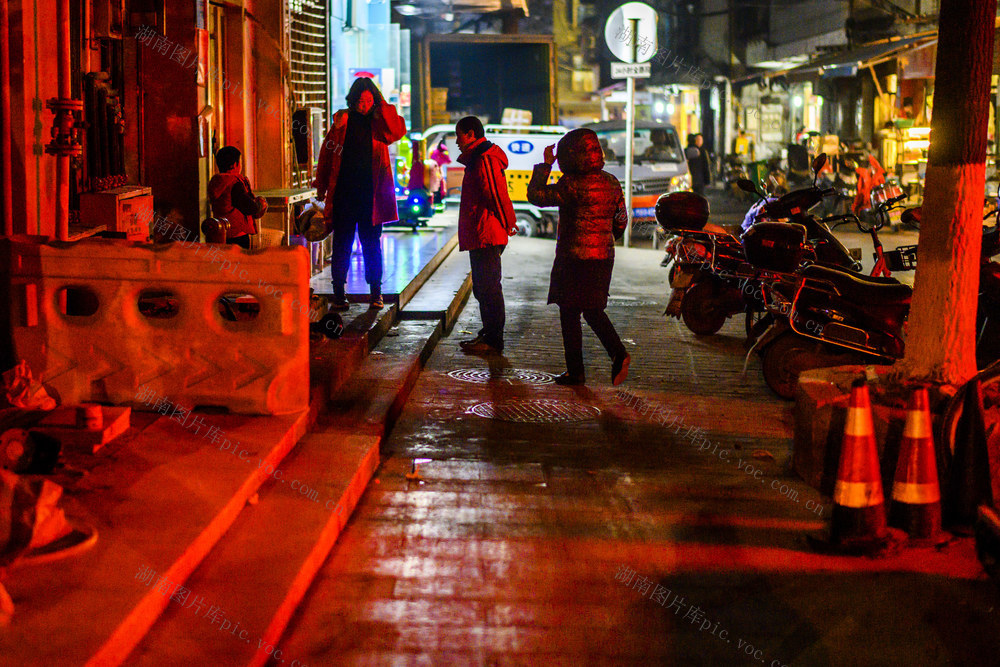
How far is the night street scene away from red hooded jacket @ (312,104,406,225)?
0.03 m

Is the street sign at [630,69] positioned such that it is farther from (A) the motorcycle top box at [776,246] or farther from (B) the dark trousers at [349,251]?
(A) the motorcycle top box at [776,246]

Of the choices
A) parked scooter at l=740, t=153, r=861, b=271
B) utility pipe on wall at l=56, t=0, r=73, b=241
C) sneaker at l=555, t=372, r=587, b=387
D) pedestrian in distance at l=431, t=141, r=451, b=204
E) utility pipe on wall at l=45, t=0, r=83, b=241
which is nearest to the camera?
utility pipe on wall at l=45, t=0, r=83, b=241

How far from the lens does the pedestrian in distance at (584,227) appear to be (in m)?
7.47

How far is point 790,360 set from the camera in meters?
7.60

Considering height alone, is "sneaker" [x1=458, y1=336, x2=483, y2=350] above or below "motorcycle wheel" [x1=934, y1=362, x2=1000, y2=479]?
below

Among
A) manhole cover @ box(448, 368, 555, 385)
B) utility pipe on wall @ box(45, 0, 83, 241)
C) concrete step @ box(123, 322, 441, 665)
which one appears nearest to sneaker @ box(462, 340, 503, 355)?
manhole cover @ box(448, 368, 555, 385)

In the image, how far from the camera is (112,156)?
320 inches

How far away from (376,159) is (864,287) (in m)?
4.14

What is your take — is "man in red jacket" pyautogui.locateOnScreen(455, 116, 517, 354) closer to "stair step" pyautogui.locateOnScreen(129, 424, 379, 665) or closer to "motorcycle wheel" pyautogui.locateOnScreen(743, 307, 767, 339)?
"motorcycle wheel" pyautogui.locateOnScreen(743, 307, 767, 339)

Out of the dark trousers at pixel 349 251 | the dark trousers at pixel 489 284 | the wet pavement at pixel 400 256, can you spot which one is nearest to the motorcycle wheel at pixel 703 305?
the dark trousers at pixel 489 284

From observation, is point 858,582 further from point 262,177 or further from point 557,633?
point 262,177

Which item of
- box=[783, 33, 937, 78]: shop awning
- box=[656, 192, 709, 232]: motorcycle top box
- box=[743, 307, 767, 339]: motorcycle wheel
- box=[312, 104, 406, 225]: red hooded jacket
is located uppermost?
box=[783, 33, 937, 78]: shop awning

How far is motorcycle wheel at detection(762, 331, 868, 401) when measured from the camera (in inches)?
296

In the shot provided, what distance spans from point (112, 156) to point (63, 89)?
1.50 metres
